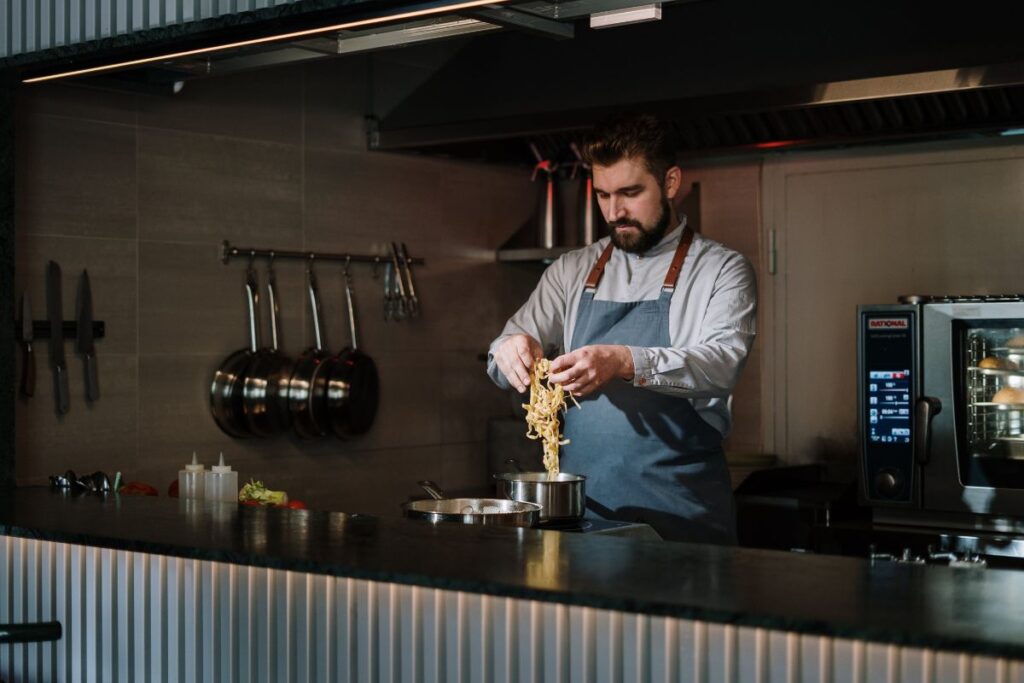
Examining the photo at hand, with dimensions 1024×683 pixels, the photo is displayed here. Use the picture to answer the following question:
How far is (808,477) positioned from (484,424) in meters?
1.39

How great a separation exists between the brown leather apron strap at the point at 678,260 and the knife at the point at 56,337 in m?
1.83

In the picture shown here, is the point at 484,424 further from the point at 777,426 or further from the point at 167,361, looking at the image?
the point at 167,361

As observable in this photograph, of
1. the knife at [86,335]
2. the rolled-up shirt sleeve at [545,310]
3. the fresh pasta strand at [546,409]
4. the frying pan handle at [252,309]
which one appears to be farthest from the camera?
the frying pan handle at [252,309]

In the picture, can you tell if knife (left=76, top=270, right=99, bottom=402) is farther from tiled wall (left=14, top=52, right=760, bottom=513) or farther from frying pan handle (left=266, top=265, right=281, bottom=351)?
frying pan handle (left=266, top=265, right=281, bottom=351)

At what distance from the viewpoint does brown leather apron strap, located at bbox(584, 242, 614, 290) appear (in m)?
3.49

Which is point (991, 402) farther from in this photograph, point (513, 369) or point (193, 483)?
point (193, 483)

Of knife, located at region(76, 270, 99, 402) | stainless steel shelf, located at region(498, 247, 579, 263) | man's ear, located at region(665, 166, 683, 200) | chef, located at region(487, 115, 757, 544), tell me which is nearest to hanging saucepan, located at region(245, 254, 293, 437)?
knife, located at region(76, 270, 99, 402)

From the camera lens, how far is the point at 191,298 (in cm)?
436

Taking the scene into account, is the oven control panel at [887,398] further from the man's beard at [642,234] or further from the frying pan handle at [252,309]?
the frying pan handle at [252,309]

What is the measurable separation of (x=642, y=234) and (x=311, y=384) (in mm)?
1629

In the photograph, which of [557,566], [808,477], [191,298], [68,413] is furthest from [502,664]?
[808,477]

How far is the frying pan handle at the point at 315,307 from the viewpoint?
4.72m

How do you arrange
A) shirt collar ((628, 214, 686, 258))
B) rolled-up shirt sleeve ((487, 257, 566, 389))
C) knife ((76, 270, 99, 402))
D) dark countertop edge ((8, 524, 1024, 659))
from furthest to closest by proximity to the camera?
knife ((76, 270, 99, 402))
rolled-up shirt sleeve ((487, 257, 566, 389))
shirt collar ((628, 214, 686, 258))
dark countertop edge ((8, 524, 1024, 659))

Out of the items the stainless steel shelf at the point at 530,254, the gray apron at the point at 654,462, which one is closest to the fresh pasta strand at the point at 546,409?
the gray apron at the point at 654,462
